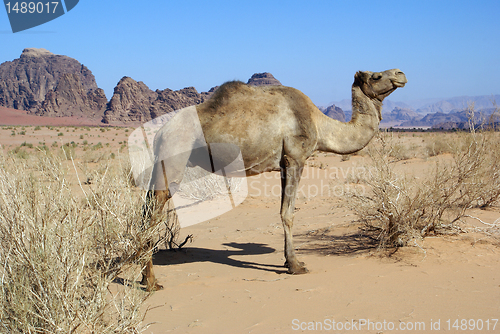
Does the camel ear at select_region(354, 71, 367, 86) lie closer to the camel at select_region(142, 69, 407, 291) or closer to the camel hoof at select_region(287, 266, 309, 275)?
the camel at select_region(142, 69, 407, 291)

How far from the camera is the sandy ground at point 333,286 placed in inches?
135

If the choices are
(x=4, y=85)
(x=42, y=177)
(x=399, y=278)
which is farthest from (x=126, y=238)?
(x=4, y=85)

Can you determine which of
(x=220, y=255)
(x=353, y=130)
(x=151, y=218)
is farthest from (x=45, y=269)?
(x=353, y=130)

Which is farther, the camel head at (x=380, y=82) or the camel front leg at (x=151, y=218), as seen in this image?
the camel head at (x=380, y=82)

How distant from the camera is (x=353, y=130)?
5.60 metres

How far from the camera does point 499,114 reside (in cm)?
624

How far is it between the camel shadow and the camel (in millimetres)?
738
